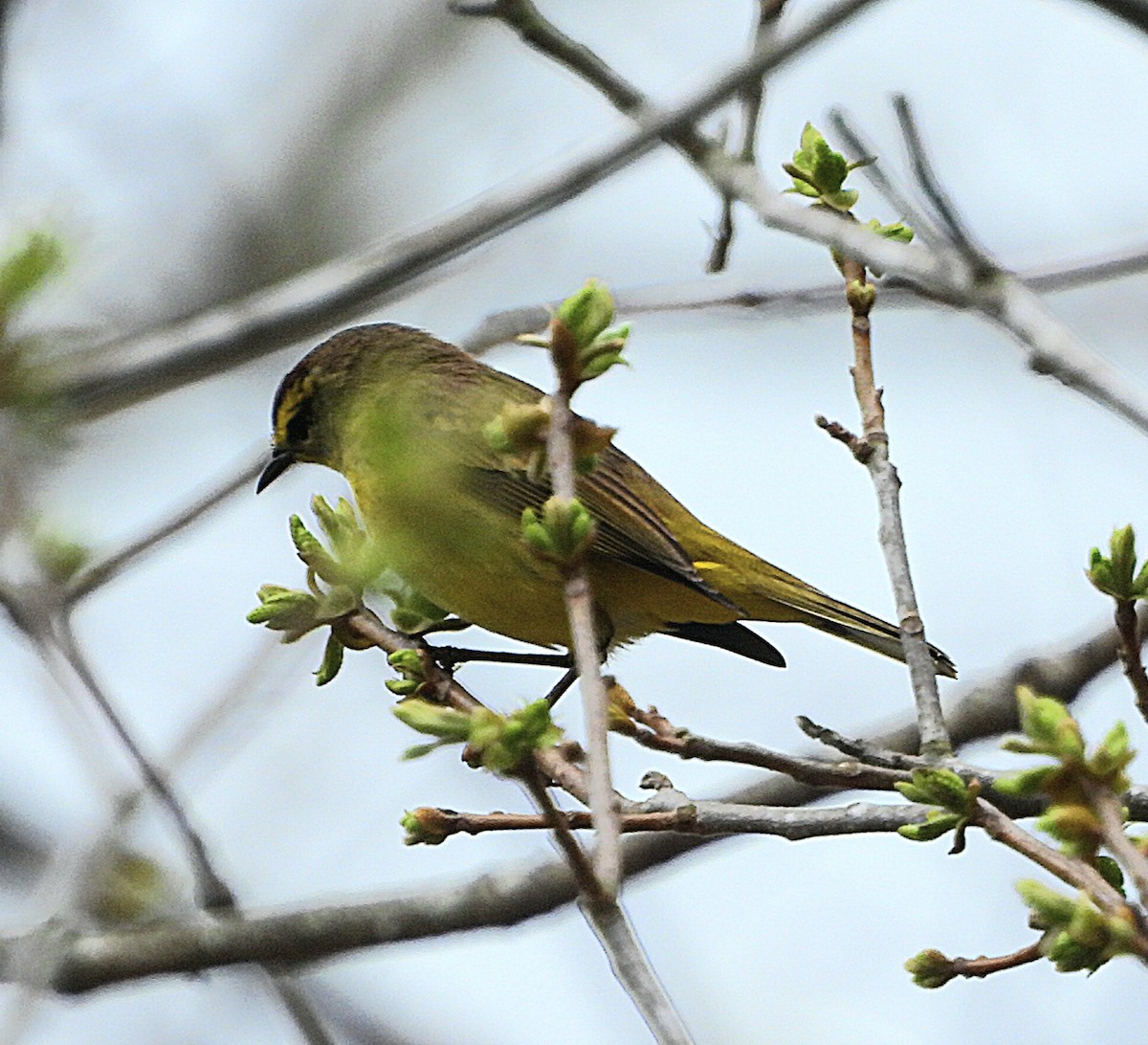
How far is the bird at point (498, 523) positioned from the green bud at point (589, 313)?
4.74 feet

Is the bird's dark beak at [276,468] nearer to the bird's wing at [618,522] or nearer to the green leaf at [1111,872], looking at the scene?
the bird's wing at [618,522]

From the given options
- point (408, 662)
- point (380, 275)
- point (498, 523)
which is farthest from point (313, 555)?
point (498, 523)

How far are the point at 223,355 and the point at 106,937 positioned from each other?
3033 mm

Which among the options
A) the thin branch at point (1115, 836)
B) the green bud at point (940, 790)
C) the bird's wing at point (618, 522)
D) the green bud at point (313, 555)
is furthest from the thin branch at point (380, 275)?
the bird's wing at point (618, 522)

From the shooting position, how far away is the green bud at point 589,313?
7.00 ft

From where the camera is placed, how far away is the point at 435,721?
6.25 feet

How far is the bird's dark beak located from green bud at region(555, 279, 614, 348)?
3655mm

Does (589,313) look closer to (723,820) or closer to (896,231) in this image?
(723,820)

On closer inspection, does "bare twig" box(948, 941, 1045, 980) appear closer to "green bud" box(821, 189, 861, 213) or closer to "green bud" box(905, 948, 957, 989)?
"green bud" box(905, 948, 957, 989)

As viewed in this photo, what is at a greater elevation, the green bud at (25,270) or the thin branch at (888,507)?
the green bud at (25,270)

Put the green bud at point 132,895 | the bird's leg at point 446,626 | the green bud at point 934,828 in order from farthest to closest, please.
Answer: the green bud at point 132,895
the bird's leg at point 446,626
the green bud at point 934,828

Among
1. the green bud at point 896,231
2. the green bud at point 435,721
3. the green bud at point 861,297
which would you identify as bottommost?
the green bud at point 435,721

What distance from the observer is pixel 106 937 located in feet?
15.9

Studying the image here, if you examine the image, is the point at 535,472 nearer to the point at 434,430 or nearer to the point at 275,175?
the point at 434,430
